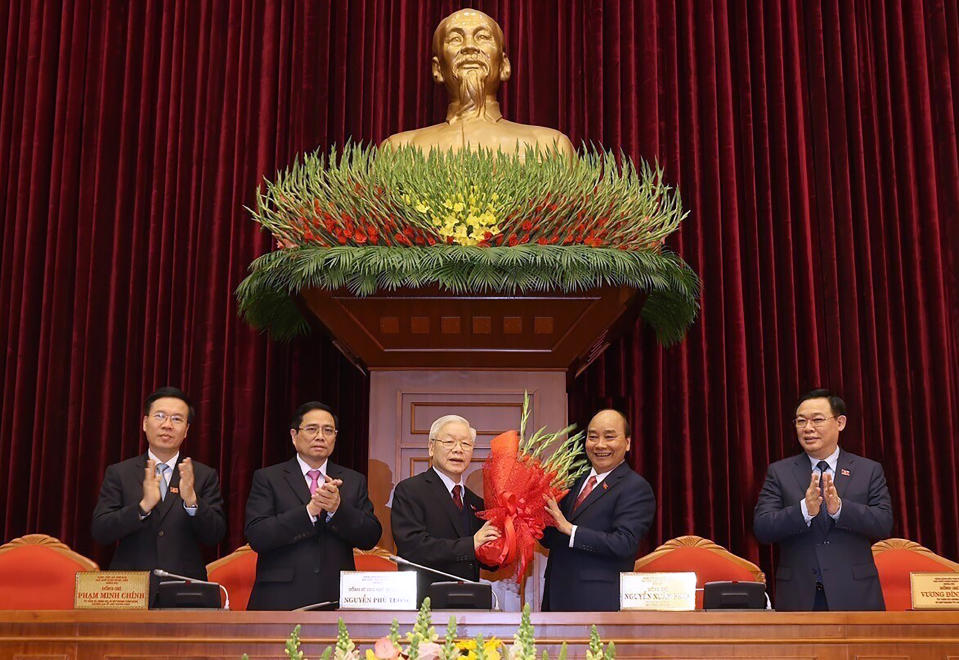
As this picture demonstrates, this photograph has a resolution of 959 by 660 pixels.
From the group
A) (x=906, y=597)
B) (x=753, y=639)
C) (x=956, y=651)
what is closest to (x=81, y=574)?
(x=753, y=639)

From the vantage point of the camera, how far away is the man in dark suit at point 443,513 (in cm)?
296

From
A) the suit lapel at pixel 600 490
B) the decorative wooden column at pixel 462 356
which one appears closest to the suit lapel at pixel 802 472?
the suit lapel at pixel 600 490

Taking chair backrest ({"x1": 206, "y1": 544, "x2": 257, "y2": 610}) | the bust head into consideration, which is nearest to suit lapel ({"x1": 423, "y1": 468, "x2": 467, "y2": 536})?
chair backrest ({"x1": 206, "y1": 544, "x2": 257, "y2": 610})

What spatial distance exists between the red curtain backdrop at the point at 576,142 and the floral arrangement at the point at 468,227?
139cm

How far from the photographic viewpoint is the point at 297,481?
126 inches

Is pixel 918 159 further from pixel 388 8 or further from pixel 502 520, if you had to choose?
pixel 502 520

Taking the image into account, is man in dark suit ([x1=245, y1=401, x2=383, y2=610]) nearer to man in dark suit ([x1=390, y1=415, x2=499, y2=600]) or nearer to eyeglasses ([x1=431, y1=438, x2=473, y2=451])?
man in dark suit ([x1=390, y1=415, x2=499, y2=600])

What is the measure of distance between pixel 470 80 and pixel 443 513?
1.76 metres

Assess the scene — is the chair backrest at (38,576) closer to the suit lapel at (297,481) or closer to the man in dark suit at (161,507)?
the man in dark suit at (161,507)

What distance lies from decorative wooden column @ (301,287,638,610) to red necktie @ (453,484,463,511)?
0.16 metres

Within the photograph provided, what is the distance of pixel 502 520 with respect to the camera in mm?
2902

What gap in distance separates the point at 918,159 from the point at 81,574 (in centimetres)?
370

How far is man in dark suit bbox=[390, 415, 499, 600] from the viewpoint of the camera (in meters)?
2.96

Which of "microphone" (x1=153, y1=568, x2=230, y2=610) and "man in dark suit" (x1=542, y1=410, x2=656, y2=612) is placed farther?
"man in dark suit" (x1=542, y1=410, x2=656, y2=612)
